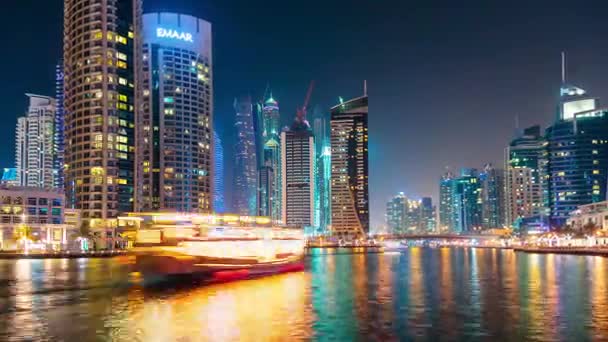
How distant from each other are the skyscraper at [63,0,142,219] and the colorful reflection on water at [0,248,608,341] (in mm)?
111821

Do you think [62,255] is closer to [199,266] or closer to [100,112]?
[100,112]

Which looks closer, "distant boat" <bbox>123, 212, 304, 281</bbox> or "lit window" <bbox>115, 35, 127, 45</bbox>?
"distant boat" <bbox>123, 212, 304, 281</bbox>

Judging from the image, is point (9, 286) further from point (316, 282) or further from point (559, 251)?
point (559, 251)

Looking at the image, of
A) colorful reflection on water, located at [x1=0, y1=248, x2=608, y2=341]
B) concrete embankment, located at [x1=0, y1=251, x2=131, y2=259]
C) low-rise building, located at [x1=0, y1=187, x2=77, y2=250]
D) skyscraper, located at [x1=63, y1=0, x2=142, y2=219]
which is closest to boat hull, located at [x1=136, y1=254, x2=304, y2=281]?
colorful reflection on water, located at [x1=0, y1=248, x2=608, y2=341]

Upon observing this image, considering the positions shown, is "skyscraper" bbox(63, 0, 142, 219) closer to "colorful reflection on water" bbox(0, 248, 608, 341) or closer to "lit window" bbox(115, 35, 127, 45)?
"lit window" bbox(115, 35, 127, 45)

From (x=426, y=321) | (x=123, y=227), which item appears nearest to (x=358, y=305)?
(x=426, y=321)

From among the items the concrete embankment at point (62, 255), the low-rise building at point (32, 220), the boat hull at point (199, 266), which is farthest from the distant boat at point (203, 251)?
the low-rise building at point (32, 220)

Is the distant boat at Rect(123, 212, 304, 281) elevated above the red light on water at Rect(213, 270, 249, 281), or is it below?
above

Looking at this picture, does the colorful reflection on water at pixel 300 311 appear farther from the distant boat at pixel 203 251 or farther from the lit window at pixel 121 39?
the lit window at pixel 121 39

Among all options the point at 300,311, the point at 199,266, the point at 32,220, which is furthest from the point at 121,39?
the point at 300,311

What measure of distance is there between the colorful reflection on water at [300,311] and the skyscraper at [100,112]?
367ft

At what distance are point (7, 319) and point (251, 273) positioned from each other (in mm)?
42293

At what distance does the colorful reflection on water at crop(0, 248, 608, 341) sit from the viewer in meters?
33.9

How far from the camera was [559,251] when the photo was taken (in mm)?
190000
